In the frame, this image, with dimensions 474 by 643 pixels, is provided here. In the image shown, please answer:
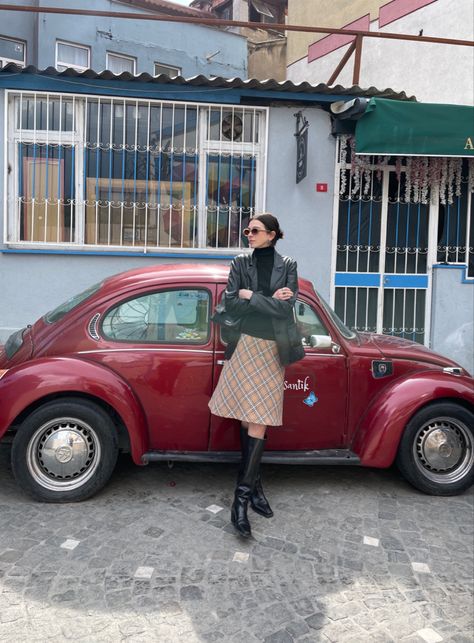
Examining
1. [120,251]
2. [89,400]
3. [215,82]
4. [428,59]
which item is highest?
[428,59]

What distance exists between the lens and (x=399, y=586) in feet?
10.3

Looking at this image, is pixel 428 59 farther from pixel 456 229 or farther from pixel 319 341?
pixel 319 341

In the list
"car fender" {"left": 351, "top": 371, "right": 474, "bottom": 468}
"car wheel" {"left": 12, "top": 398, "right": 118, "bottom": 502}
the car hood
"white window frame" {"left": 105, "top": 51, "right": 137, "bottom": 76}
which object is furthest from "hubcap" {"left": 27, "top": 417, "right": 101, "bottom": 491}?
"white window frame" {"left": 105, "top": 51, "right": 137, "bottom": 76}

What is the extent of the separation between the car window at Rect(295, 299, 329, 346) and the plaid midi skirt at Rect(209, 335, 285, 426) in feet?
1.96

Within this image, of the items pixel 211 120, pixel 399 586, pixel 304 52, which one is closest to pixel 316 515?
pixel 399 586

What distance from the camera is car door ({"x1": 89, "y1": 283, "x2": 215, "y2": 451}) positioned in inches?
158

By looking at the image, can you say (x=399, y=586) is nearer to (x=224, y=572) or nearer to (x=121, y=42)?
(x=224, y=572)

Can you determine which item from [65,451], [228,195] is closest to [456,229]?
[228,195]

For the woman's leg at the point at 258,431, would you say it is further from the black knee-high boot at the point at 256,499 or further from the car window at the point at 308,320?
the car window at the point at 308,320

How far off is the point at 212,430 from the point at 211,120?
493 cm

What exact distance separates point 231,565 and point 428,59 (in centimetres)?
1060

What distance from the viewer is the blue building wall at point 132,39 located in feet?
57.1

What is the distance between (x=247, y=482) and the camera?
3.67 m

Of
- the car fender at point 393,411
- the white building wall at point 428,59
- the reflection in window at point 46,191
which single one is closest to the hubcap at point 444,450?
the car fender at point 393,411
